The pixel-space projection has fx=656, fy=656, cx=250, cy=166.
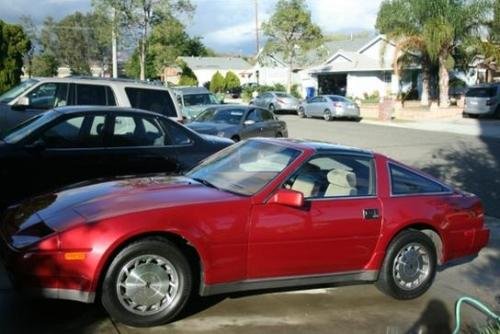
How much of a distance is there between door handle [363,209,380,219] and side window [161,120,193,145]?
12.1 ft

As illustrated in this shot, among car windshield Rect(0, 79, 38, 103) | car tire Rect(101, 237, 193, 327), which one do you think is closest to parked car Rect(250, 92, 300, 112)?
car windshield Rect(0, 79, 38, 103)

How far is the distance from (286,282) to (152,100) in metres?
7.03

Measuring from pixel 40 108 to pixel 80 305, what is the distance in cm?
677

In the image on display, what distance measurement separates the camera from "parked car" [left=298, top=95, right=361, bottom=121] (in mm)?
33281

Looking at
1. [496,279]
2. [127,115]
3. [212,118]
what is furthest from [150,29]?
[496,279]

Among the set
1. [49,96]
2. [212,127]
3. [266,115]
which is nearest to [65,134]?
[49,96]

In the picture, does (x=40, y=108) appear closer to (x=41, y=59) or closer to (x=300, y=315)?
(x=300, y=315)

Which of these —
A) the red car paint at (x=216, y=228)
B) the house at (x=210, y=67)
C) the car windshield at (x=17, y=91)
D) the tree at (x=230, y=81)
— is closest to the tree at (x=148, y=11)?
the car windshield at (x=17, y=91)

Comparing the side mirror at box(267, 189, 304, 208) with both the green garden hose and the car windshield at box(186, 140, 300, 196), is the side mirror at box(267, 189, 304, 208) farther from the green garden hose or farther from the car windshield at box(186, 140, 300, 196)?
the green garden hose

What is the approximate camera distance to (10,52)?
29.3 meters

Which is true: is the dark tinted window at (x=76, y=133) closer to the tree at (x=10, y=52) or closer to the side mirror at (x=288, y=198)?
the side mirror at (x=288, y=198)

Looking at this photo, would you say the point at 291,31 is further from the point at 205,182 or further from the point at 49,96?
the point at 205,182

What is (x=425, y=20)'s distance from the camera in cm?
3378

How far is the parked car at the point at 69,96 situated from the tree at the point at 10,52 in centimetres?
1832
